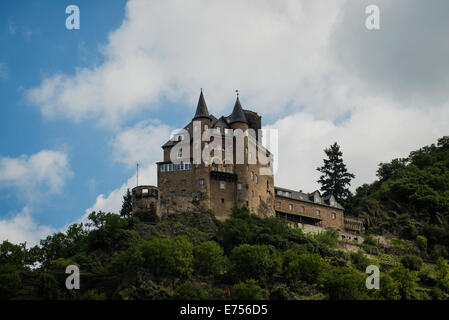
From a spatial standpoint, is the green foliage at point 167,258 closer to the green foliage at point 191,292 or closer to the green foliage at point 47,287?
the green foliage at point 191,292

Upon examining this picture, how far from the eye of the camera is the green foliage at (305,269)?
224 feet

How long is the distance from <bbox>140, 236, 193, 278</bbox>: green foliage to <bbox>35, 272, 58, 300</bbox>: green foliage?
8791 millimetres

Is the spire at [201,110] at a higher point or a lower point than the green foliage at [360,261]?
higher

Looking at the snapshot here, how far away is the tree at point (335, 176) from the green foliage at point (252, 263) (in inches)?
1504

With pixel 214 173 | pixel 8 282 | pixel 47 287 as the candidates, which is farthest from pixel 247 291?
pixel 214 173

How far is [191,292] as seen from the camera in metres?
61.2

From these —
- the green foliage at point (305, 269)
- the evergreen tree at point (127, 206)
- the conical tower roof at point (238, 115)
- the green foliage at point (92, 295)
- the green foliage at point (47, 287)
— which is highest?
the conical tower roof at point (238, 115)

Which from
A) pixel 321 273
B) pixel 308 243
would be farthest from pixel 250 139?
pixel 321 273

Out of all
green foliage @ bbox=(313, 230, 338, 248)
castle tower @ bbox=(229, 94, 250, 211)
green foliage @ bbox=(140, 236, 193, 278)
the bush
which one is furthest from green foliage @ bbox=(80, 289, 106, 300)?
the bush

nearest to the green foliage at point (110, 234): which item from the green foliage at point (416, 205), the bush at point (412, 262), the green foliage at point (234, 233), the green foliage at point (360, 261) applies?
the green foliage at point (234, 233)

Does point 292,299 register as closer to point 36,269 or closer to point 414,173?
point 36,269

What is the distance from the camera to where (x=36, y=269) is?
72.3 metres

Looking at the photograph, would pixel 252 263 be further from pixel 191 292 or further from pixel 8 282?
pixel 8 282
